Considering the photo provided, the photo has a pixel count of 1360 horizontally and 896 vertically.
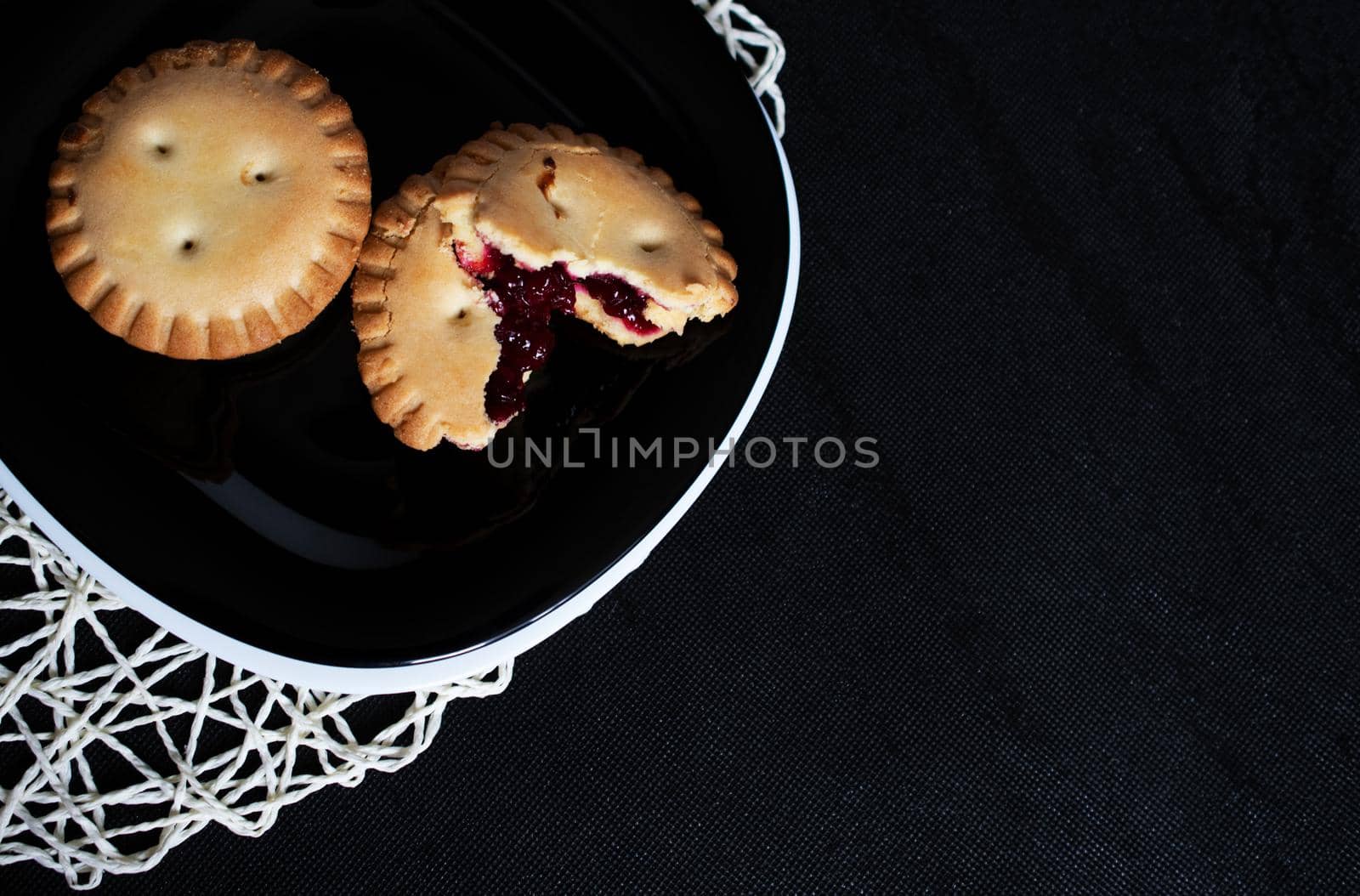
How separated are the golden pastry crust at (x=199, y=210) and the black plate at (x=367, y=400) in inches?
2.4

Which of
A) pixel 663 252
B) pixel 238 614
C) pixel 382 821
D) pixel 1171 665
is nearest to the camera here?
pixel 238 614

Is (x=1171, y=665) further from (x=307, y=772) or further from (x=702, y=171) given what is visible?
(x=307, y=772)

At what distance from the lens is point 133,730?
147cm

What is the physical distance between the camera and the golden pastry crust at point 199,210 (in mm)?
1325

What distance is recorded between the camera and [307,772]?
1.50 meters

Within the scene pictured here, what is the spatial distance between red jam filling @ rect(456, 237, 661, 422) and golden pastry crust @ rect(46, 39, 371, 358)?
186 millimetres

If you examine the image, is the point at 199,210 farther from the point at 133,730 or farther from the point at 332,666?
the point at 133,730

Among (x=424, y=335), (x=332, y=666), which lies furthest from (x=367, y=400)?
(x=332, y=666)

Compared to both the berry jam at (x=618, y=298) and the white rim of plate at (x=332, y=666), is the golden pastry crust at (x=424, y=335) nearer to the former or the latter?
the berry jam at (x=618, y=298)

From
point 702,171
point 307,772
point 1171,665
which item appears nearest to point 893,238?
point 702,171

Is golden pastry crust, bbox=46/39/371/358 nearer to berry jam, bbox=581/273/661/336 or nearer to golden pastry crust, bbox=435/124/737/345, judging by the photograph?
golden pastry crust, bbox=435/124/737/345

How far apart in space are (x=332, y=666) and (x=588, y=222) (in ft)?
1.99

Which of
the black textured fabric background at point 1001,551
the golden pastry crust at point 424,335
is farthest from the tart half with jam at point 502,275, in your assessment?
the black textured fabric background at point 1001,551

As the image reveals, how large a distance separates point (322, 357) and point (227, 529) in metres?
Result: 0.24
